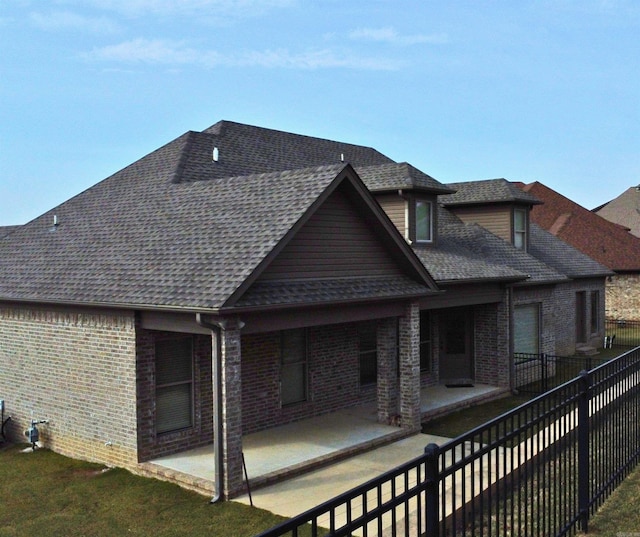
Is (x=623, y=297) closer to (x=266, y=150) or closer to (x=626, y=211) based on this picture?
(x=626, y=211)

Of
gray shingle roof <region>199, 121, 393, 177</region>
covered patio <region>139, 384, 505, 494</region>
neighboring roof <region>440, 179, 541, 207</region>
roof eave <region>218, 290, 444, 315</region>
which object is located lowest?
covered patio <region>139, 384, 505, 494</region>

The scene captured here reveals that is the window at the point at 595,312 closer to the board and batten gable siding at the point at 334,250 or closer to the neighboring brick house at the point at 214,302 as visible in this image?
the neighboring brick house at the point at 214,302

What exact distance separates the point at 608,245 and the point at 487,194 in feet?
59.3

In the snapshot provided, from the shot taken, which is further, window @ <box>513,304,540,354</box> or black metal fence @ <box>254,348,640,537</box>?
window @ <box>513,304,540,354</box>

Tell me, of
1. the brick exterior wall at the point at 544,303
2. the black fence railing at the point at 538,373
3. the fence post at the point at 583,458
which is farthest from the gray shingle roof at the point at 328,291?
the brick exterior wall at the point at 544,303

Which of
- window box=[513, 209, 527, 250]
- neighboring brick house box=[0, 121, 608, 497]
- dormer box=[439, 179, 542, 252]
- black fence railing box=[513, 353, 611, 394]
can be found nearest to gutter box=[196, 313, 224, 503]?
neighboring brick house box=[0, 121, 608, 497]

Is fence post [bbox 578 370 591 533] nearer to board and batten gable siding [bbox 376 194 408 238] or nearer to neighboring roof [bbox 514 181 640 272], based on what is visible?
board and batten gable siding [bbox 376 194 408 238]

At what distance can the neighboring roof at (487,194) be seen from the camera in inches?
787

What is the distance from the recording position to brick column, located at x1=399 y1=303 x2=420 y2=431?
12.6 metres

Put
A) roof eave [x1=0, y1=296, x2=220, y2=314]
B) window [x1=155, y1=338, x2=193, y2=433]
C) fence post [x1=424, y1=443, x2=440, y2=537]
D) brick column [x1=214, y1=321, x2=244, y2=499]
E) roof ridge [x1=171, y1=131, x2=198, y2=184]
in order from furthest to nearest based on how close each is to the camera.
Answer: roof ridge [x1=171, y1=131, x2=198, y2=184]
window [x1=155, y1=338, x2=193, y2=433]
brick column [x1=214, y1=321, x2=244, y2=499]
roof eave [x1=0, y1=296, x2=220, y2=314]
fence post [x1=424, y1=443, x2=440, y2=537]

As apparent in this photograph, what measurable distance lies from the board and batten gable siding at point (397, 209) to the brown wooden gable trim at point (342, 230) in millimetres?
3858

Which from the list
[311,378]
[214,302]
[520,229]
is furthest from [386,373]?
[520,229]

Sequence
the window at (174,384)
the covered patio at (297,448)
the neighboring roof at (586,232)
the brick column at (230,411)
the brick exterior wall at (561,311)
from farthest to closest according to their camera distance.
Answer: the neighboring roof at (586,232), the brick exterior wall at (561,311), the window at (174,384), the covered patio at (297,448), the brick column at (230,411)

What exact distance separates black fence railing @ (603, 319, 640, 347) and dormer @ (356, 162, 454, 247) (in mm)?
12225
